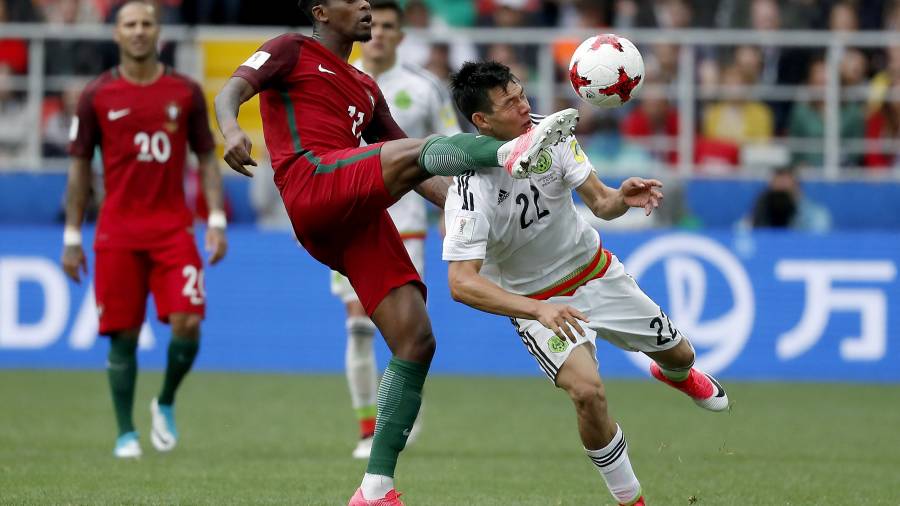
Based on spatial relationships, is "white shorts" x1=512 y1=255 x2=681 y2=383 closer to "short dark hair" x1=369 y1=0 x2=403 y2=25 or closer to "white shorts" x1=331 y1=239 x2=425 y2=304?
"white shorts" x1=331 y1=239 x2=425 y2=304

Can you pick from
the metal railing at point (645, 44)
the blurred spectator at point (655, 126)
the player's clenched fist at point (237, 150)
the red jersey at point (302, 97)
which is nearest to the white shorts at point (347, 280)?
the red jersey at point (302, 97)

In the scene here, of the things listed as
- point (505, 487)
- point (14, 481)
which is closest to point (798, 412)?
point (505, 487)

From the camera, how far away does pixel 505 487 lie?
789 cm

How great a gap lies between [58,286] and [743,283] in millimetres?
6816

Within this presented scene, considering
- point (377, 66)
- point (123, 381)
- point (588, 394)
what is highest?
point (377, 66)

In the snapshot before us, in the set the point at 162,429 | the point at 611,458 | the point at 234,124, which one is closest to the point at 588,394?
the point at 611,458

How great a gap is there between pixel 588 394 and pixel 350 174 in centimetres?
144

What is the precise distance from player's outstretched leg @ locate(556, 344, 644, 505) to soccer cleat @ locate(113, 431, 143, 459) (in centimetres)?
355

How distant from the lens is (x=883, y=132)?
1659 cm

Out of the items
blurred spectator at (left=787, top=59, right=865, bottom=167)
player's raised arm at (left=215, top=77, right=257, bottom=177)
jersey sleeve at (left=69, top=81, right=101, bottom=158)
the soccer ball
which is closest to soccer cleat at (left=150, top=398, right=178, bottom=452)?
jersey sleeve at (left=69, top=81, right=101, bottom=158)

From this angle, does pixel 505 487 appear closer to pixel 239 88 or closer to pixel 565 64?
pixel 239 88

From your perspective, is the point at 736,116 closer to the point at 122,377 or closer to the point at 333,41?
the point at 122,377

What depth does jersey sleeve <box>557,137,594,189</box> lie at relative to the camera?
695 cm

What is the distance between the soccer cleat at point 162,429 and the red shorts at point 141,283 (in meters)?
0.58
